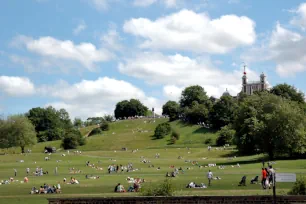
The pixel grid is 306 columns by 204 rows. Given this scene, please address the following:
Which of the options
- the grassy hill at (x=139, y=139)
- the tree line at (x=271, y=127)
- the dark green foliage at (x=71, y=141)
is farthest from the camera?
the dark green foliage at (x=71, y=141)

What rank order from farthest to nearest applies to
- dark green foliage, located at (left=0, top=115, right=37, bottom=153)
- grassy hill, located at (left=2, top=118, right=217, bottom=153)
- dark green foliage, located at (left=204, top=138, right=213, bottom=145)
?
1. grassy hill, located at (left=2, top=118, right=217, bottom=153)
2. dark green foliage, located at (left=204, top=138, right=213, bottom=145)
3. dark green foliage, located at (left=0, top=115, right=37, bottom=153)

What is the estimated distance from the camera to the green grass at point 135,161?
1612 inches

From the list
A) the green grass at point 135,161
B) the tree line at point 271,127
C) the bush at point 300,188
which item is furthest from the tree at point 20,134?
the bush at point 300,188

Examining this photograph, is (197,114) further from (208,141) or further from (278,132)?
(278,132)

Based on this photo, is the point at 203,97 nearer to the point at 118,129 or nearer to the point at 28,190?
the point at 118,129

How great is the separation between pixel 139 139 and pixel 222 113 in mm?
27635

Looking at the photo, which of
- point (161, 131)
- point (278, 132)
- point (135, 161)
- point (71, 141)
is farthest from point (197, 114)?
point (278, 132)

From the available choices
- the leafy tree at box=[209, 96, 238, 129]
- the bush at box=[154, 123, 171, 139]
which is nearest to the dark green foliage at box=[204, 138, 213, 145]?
the leafy tree at box=[209, 96, 238, 129]

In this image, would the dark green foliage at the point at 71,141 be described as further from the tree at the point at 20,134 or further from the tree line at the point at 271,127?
the tree line at the point at 271,127

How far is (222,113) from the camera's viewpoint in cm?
14412

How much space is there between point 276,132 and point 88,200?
50.4 metres

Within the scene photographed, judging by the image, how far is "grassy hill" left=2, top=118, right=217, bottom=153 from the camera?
131375mm

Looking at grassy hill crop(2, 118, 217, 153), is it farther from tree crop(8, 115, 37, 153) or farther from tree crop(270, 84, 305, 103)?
tree crop(270, 84, 305, 103)

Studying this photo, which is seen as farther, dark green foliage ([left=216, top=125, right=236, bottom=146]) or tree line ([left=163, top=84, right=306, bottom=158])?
dark green foliage ([left=216, top=125, right=236, bottom=146])
